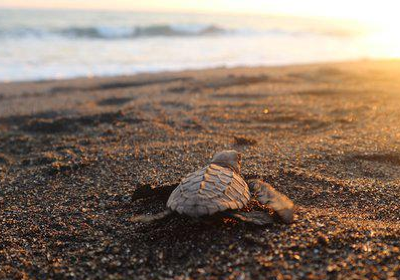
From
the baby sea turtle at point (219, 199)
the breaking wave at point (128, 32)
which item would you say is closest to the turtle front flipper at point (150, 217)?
the baby sea turtle at point (219, 199)

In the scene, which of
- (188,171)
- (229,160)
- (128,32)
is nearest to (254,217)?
(229,160)

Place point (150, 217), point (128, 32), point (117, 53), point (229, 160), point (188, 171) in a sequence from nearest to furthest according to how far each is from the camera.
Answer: point (150, 217), point (229, 160), point (188, 171), point (117, 53), point (128, 32)

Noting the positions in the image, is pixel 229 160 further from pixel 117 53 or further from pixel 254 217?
pixel 117 53

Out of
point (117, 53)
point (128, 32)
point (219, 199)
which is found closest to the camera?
point (219, 199)

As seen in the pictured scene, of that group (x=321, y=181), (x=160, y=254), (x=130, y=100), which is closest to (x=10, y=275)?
(x=160, y=254)

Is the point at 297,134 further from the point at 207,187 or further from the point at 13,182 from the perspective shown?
the point at 13,182

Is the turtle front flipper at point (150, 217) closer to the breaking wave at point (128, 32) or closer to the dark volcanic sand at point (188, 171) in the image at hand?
the dark volcanic sand at point (188, 171)

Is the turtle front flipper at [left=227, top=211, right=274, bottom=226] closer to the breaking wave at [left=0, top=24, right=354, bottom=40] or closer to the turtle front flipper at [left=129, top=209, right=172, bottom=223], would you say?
the turtle front flipper at [left=129, top=209, right=172, bottom=223]
